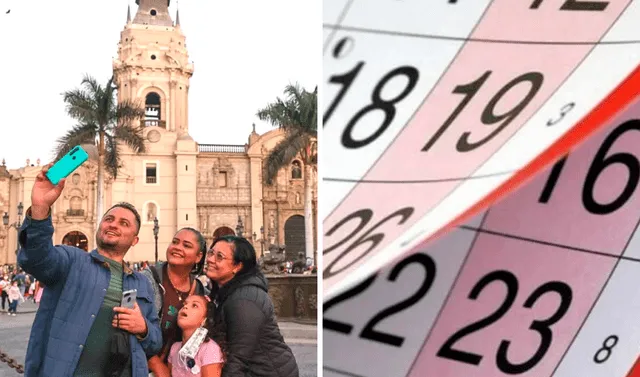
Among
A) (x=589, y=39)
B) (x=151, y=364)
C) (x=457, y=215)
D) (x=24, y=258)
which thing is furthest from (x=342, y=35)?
(x=151, y=364)

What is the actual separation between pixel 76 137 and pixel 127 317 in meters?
18.0

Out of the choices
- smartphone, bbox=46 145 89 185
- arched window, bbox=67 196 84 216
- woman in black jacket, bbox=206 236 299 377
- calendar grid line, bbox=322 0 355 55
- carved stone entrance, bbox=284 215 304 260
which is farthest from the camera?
carved stone entrance, bbox=284 215 304 260

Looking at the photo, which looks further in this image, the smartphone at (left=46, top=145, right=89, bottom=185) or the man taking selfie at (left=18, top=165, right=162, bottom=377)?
the man taking selfie at (left=18, top=165, right=162, bottom=377)

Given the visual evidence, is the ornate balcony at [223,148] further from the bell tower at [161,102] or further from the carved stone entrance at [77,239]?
the carved stone entrance at [77,239]

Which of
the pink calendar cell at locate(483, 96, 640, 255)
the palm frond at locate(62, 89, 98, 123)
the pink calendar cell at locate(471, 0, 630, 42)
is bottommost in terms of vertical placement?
the pink calendar cell at locate(483, 96, 640, 255)

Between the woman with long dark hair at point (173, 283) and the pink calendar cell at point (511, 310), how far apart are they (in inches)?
47.2

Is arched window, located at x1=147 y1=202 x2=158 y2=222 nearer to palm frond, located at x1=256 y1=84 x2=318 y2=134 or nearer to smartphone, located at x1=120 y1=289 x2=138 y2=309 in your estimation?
palm frond, located at x1=256 y1=84 x2=318 y2=134

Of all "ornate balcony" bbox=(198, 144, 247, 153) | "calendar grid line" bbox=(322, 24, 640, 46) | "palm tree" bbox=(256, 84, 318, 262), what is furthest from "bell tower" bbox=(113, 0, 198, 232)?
"calendar grid line" bbox=(322, 24, 640, 46)

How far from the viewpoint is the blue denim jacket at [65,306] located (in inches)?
75.9

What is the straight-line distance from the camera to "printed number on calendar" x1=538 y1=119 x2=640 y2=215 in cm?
137

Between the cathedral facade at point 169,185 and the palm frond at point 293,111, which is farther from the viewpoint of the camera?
the cathedral facade at point 169,185

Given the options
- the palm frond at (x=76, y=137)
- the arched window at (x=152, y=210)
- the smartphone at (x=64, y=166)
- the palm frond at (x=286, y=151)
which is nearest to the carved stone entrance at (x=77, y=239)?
the arched window at (x=152, y=210)

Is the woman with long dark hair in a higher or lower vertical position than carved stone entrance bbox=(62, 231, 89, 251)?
higher

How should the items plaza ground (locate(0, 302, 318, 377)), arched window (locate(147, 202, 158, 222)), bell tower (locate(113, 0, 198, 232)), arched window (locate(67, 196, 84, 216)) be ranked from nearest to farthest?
1. plaza ground (locate(0, 302, 318, 377))
2. arched window (locate(67, 196, 84, 216))
3. arched window (locate(147, 202, 158, 222))
4. bell tower (locate(113, 0, 198, 232))
